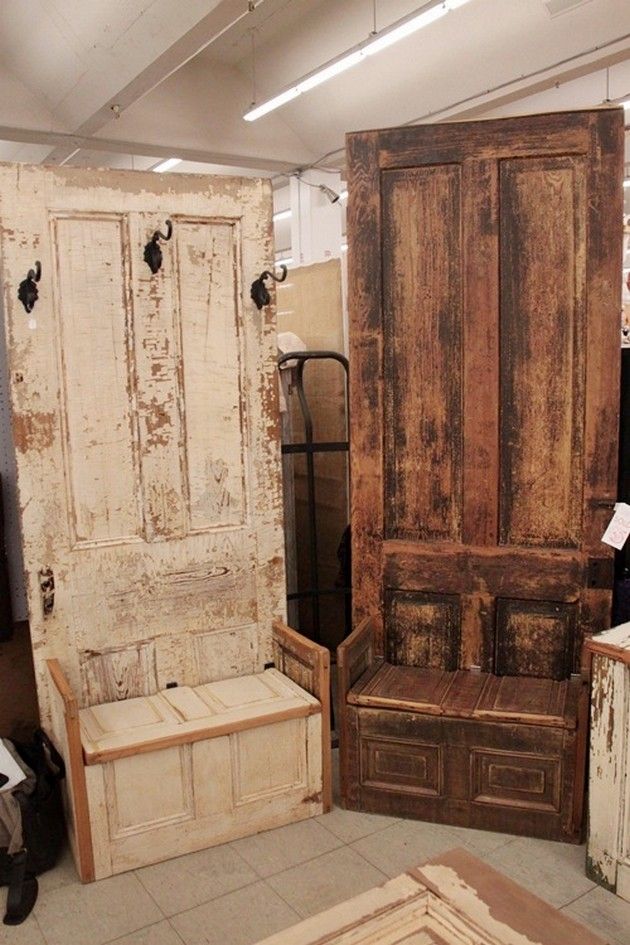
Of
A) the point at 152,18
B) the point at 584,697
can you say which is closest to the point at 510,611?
the point at 584,697

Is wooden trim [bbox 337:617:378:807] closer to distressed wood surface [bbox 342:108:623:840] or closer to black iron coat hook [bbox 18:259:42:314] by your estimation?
distressed wood surface [bbox 342:108:623:840]

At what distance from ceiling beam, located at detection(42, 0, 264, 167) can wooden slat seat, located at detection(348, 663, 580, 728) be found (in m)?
3.64

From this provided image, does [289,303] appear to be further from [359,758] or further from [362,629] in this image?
[359,758]

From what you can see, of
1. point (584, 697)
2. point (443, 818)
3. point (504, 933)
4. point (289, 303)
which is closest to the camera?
point (504, 933)

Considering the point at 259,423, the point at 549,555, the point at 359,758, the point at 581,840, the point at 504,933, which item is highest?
the point at 259,423

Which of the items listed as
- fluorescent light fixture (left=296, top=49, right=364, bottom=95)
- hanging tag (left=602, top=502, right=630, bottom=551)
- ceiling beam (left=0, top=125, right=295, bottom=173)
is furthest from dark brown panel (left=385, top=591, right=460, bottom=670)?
ceiling beam (left=0, top=125, right=295, bottom=173)

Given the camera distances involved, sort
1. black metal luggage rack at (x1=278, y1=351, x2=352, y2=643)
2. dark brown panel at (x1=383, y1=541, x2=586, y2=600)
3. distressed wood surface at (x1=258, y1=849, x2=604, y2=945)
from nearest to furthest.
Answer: distressed wood surface at (x1=258, y1=849, x2=604, y2=945), dark brown panel at (x1=383, y1=541, x2=586, y2=600), black metal luggage rack at (x1=278, y1=351, x2=352, y2=643)

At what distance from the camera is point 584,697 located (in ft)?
7.92

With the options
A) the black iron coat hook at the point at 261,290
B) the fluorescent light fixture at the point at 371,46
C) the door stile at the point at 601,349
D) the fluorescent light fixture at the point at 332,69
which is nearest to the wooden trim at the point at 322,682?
the door stile at the point at 601,349

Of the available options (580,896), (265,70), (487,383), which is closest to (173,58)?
(265,70)

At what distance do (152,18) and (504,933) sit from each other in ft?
16.8

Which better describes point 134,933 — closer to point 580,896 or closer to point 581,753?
point 580,896

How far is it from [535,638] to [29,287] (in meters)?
2.06

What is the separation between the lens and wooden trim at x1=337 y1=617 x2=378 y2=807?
257 cm
